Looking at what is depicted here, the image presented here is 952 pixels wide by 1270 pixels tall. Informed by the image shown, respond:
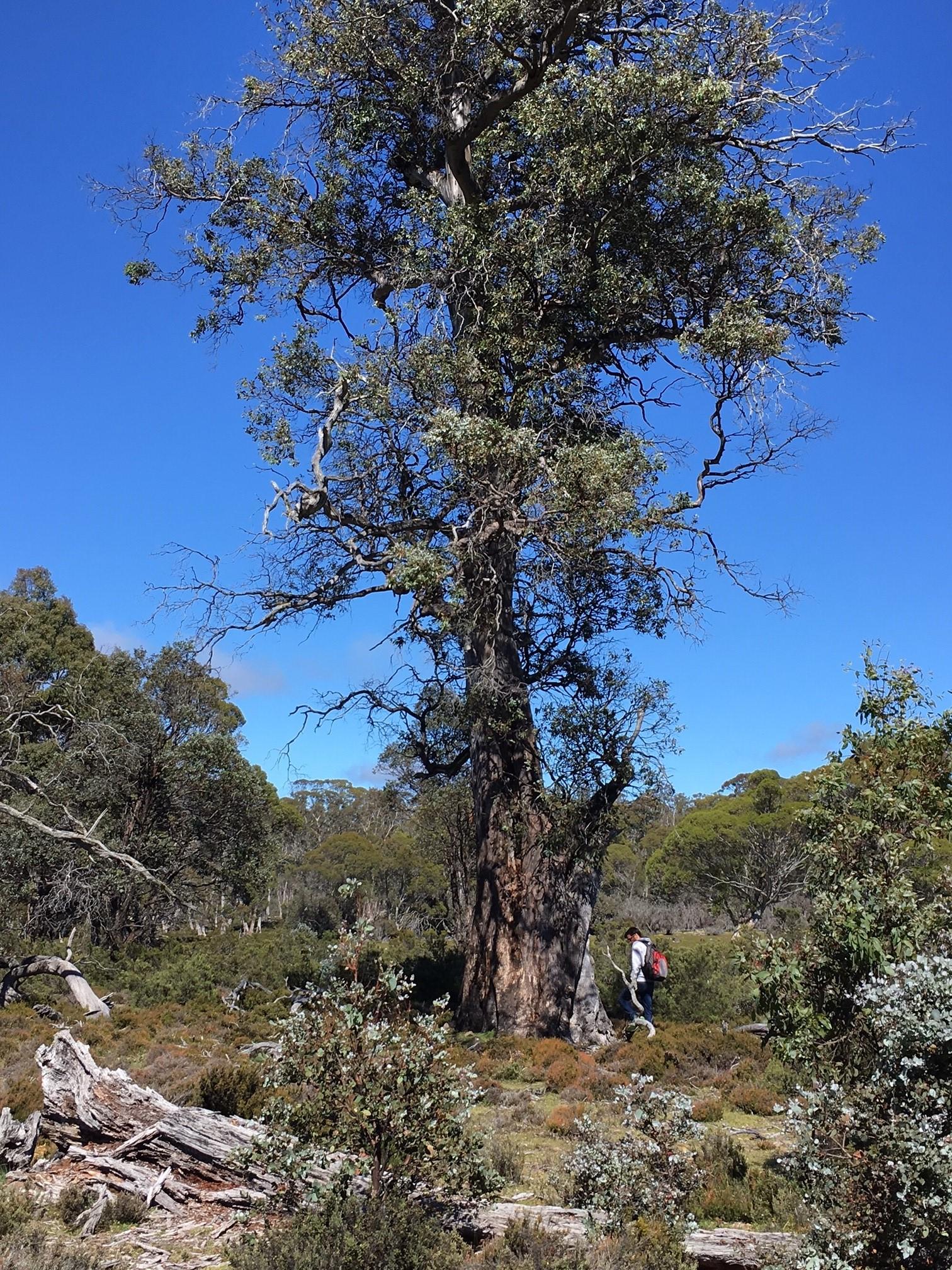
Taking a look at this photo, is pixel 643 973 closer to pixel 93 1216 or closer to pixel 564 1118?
pixel 564 1118

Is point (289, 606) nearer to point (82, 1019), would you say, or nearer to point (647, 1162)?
point (82, 1019)

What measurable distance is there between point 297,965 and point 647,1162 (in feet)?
48.4

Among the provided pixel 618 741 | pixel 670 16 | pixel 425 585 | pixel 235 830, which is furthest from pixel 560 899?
pixel 235 830

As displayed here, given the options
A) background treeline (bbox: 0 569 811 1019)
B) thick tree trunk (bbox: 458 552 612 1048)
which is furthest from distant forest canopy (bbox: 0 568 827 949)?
thick tree trunk (bbox: 458 552 612 1048)

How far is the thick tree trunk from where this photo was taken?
12.1m

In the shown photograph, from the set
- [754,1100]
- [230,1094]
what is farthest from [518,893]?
[230,1094]

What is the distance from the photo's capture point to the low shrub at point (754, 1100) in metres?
8.73

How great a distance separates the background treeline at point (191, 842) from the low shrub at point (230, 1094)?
1888mm

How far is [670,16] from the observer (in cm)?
1342

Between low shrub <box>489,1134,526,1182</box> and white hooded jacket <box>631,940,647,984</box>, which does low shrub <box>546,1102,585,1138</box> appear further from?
white hooded jacket <box>631,940,647,984</box>

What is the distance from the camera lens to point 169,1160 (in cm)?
582

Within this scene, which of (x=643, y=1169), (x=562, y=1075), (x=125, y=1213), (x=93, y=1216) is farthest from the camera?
(x=562, y=1075)

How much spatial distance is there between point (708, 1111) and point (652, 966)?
5.15m

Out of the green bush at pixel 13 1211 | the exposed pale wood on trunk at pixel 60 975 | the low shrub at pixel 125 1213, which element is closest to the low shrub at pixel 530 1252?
the low shrub at pixel 125 1213
